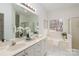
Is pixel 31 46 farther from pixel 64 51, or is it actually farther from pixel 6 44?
pixel 64 51

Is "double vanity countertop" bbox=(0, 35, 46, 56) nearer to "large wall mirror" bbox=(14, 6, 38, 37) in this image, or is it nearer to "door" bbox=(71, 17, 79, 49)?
"large wall mirror" bbox=(14, 6, 38, 37)

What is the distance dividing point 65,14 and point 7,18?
1582 millimetres

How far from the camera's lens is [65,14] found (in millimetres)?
2924

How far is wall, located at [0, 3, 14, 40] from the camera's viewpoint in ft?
7.09

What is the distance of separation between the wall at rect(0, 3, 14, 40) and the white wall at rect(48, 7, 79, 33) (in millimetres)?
1127

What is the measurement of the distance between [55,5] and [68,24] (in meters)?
0.75

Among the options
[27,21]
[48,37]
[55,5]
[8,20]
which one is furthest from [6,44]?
[55,5]

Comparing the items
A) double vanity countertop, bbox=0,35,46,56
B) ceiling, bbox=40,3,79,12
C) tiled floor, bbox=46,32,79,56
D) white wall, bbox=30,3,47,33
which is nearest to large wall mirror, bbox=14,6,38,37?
white wall, bbox=30,3,47,33

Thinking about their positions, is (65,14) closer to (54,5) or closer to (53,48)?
(54,5)

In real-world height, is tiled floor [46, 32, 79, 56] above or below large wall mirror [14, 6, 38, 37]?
below

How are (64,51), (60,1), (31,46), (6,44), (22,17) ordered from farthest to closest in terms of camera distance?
(64,51) < (22,17) < (60,1) < (31,46) < (6,44)

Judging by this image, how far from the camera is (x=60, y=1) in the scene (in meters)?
2.45

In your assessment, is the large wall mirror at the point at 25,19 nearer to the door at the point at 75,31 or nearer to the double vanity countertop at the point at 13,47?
the double vanity countertop at the point at 13,47

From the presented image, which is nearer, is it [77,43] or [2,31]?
[2,31]
